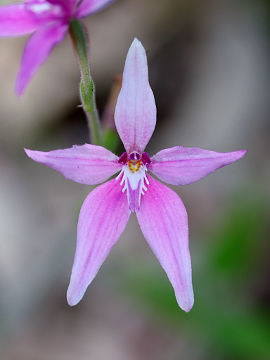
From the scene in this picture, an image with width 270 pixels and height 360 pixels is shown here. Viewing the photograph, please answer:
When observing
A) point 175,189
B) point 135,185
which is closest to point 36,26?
point 135,185

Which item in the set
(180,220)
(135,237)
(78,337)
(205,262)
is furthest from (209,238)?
(180,220)

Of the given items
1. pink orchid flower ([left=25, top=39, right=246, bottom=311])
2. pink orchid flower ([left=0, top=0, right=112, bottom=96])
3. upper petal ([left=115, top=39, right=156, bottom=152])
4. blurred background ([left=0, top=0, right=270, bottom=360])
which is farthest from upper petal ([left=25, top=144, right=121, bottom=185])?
blurred background ([left=0, top=0, right=270, bottom=360])

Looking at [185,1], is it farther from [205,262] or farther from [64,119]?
[205,262]

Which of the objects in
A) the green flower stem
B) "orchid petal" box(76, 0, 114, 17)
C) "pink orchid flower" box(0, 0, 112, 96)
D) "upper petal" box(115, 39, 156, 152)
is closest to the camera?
"upper petal" box(115, 39, 156, 152)

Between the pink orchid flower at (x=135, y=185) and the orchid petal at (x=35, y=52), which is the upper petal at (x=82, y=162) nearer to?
the pink orchid flower at (x=135, y=185)

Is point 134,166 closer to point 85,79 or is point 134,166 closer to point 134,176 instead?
point 134,176

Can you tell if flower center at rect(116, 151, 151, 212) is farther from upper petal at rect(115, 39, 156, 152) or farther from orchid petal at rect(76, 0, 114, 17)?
orchid petal at rect(76, 0, 114, 17)
